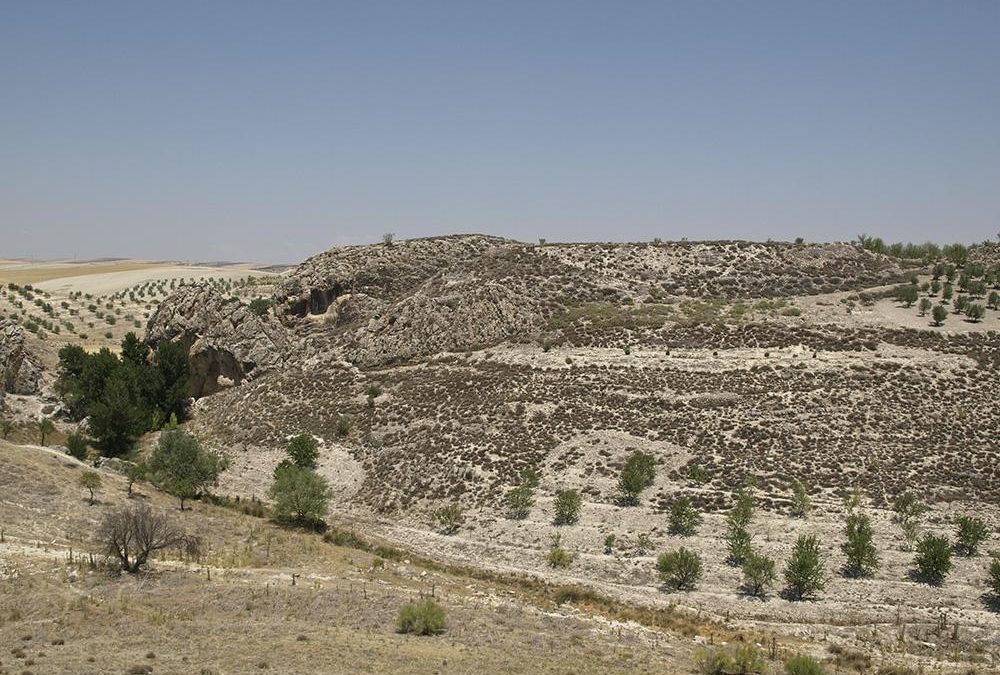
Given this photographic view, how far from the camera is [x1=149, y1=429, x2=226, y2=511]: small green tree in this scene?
3828 centimetres

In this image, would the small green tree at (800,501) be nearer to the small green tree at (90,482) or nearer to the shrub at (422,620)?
the shrub at (422,620)

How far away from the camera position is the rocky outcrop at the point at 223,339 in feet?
201

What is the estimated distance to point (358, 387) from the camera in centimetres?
5469

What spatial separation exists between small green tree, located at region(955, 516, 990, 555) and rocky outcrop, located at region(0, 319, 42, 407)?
194 ft

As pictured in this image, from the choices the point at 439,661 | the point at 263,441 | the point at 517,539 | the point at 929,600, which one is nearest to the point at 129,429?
the point at 263,441

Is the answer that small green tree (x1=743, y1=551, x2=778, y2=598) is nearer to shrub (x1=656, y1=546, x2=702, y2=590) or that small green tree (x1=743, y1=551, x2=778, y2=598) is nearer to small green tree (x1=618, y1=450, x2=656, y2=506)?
shrub (x1=656, y1=546, x2=702, y2=590)

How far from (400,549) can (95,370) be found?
1285 inches

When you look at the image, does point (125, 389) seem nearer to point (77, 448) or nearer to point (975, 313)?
Answer: point (77, 448)

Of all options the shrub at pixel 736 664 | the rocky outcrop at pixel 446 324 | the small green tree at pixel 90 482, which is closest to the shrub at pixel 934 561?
the shrub at pixel 736 664

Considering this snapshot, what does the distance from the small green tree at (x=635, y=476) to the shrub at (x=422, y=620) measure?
15.3 m

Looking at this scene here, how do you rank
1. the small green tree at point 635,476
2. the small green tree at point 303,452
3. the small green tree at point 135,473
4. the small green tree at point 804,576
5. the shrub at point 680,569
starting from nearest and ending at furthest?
the small green tree at point 804,576 → the shrub at point 680,569 → the small green tree at point 135,473 → the small green tree at point 635,476 → the small green tree at point 303,452

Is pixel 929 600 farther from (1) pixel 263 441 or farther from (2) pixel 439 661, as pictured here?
(1) pixel 263 441

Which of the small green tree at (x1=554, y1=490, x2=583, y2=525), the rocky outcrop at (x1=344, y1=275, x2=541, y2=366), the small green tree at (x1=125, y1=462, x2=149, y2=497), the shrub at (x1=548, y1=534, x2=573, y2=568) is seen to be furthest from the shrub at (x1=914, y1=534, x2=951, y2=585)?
the small green tree at (x1=125, y1=462, x2=149, y2=497)

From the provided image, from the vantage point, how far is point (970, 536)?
31.3m
